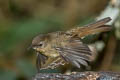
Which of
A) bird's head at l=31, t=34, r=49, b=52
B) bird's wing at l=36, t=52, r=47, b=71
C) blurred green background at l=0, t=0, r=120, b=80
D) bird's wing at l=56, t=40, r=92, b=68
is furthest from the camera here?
blurred green background at l=0, t=0, r=120, b=80

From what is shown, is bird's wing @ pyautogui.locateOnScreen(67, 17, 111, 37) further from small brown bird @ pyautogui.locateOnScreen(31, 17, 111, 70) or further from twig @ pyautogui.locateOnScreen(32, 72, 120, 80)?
twig @ pyautogui.locateOnScreen(32, 72, 120, 80)

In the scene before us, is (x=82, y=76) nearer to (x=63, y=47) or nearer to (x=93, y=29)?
(x=63, y=47)

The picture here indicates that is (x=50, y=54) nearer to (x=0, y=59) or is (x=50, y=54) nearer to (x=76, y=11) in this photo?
(x=0, y=59)

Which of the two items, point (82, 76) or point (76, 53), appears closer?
point (82, 76)

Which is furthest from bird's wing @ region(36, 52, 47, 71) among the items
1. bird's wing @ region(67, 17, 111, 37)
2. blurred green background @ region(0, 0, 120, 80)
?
blurred green background @ region(0, 0, 120, 80)

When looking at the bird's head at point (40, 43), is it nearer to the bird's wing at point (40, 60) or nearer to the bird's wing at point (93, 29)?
the bird's wing at point (40, 60)

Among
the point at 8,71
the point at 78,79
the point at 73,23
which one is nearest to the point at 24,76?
the point at 8,71

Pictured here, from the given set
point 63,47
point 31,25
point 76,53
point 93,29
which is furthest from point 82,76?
point 31,25
